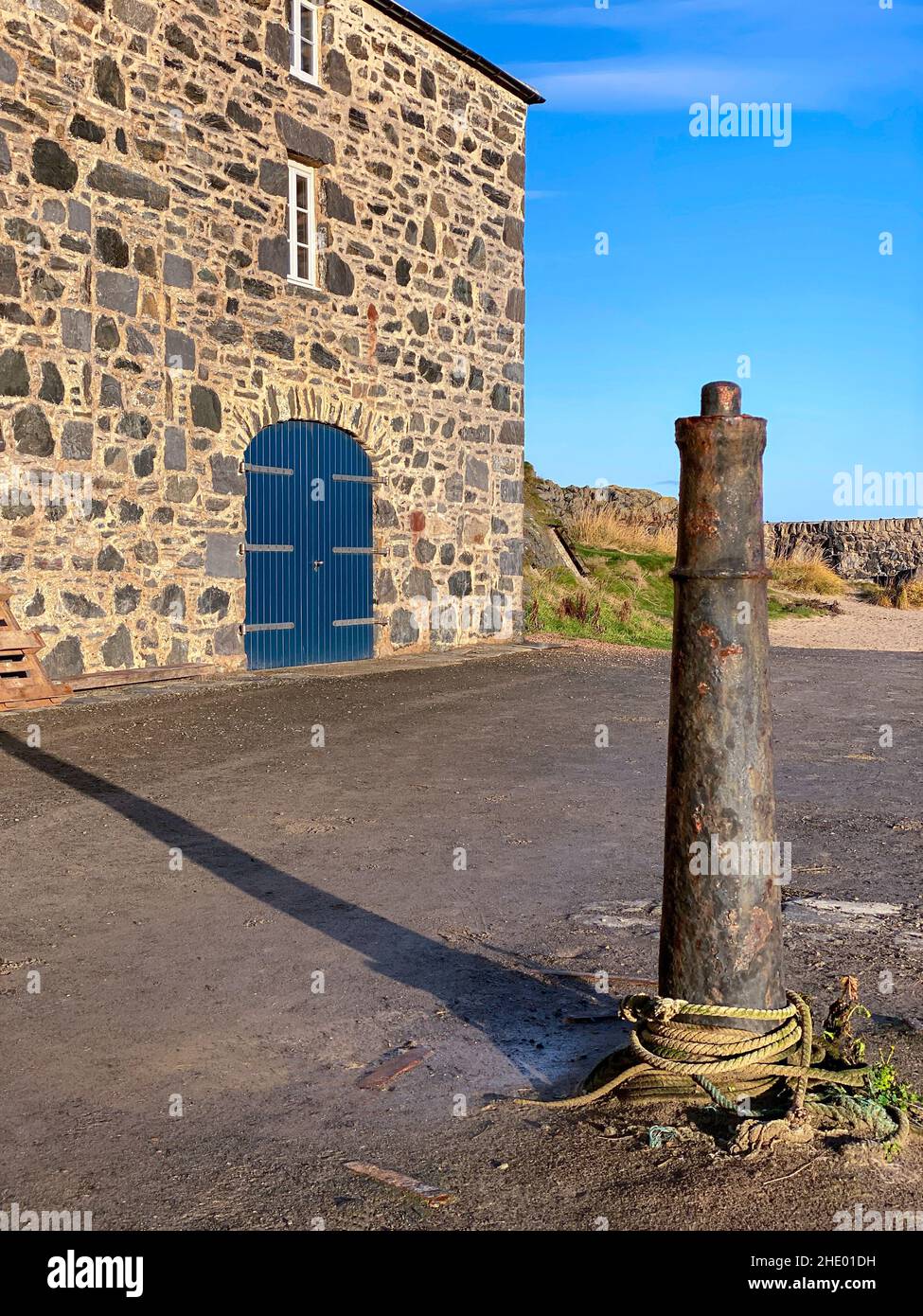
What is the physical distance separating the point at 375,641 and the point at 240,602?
7.57 ft

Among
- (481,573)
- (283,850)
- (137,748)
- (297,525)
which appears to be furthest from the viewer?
(481,573)

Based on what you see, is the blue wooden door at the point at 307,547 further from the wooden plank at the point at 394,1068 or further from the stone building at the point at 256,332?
the wooden plank at the point at 394,1068

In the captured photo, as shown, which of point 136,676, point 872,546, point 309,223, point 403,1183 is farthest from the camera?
point 872,546

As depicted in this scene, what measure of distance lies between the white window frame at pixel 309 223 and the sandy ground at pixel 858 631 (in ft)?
25.0

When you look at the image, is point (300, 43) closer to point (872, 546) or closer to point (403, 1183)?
point (403, 1183)

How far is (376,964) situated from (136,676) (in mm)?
7014

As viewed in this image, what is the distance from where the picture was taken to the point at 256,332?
11.7m

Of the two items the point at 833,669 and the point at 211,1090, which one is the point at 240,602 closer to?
the point at 833,669

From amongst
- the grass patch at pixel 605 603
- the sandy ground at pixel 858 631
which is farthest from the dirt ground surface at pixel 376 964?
the sandy ground at pixel 858 631

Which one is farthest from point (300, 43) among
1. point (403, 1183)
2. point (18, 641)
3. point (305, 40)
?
point (403, 1183)

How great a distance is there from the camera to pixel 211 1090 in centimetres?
→ 306

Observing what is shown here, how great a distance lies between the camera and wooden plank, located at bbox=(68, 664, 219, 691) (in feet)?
32.7
